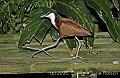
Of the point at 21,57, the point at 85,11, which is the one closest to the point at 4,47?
the point at 21,57

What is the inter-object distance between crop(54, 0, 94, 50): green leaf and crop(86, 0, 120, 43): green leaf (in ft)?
0.17

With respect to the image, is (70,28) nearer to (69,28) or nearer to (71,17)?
(69,28)

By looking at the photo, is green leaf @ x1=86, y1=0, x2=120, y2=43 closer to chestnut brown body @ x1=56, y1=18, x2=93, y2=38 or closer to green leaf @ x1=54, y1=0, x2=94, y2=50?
green leaf @ x1=54, y1=0, x2=94, y2=50

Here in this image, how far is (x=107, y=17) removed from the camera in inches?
56.6

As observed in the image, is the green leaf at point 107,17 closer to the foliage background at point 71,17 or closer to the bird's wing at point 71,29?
the foliage background at point 71,17

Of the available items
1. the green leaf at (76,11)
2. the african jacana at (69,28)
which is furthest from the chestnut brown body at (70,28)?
the green leaf at (76,11)

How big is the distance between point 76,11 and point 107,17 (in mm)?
150

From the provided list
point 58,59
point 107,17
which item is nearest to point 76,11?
point 107,17

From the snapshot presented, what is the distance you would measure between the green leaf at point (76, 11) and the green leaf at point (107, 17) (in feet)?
0.17

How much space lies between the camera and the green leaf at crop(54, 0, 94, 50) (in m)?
1.42

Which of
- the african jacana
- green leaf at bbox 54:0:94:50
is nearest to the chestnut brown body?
the african jacana

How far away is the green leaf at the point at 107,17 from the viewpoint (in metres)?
1.41

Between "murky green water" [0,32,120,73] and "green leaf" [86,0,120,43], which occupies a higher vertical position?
"green leaf" [86,0,120,43]

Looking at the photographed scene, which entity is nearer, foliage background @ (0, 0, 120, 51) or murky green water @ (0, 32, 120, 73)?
murky green water @ (0, 32, 120, 73)
